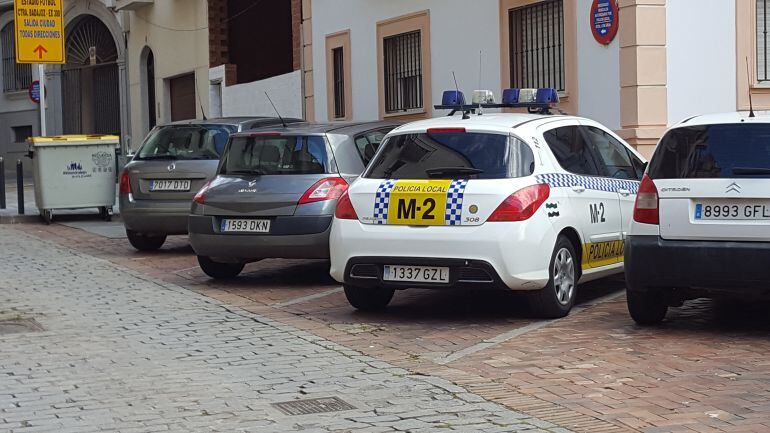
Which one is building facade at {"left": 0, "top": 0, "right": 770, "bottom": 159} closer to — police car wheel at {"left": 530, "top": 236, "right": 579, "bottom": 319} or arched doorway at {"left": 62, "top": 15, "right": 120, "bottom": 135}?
arched doorway at {"left": 62, "top": 15, "right": 120, "bottom": 135}

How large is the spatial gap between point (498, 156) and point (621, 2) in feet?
19.8

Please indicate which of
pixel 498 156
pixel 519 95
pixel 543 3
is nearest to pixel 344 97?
pixel 543 3

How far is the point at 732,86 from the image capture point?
49.9 feet

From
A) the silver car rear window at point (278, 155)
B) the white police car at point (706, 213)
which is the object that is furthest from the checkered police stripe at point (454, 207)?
the silver car rear window at point (278, 155)

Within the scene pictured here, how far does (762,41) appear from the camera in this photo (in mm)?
15297

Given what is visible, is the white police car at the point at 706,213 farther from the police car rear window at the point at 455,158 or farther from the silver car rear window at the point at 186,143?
the silver car rear window at the point at 186,143

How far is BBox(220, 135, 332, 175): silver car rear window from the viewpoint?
462 inches

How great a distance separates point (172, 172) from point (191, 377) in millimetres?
7079

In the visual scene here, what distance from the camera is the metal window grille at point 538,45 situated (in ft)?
53.2

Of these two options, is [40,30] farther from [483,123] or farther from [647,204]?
[647,204]

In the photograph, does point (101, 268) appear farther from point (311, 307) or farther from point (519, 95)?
point (519, 95)

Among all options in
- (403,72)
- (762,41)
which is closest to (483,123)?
(762,41)

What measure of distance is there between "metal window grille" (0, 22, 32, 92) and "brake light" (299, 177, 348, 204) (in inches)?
1217

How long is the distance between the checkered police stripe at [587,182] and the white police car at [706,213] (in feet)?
2.96
